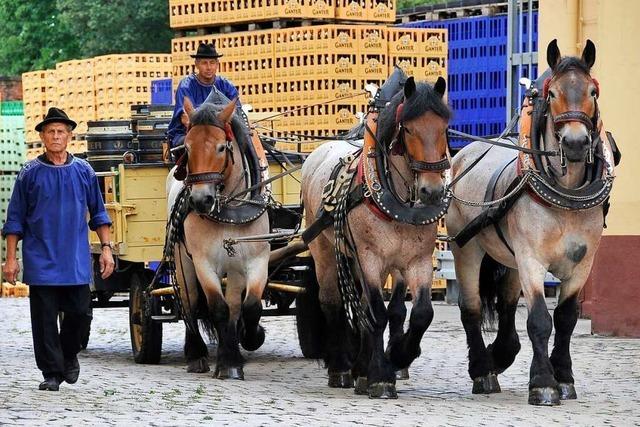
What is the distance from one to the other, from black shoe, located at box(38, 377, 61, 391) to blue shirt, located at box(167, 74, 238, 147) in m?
2.89

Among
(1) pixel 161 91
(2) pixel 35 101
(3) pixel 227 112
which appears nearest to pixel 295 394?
(3) pixel 227 112

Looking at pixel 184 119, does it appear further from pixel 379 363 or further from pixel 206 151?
pixel 379 363

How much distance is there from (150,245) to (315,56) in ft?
16.5

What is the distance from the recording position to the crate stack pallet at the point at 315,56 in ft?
62.7

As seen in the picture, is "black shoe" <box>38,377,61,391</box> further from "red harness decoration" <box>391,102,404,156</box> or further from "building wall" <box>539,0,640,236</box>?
"building wall" <box>539,0,640,236</box>

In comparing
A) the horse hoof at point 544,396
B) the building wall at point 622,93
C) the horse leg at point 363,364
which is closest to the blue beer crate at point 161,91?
the building wall at point 622,93

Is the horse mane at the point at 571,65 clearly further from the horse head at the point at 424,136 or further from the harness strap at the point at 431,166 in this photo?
the harness strap at the point at 431,166

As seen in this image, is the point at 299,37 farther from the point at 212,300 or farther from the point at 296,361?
the point at 212,300

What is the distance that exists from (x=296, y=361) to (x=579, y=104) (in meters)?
4.77

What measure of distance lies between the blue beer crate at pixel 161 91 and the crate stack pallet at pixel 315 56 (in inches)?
188

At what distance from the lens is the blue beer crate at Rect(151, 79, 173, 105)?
2508cm

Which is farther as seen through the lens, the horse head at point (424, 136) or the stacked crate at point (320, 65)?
the stacked crate at point (320, 65)

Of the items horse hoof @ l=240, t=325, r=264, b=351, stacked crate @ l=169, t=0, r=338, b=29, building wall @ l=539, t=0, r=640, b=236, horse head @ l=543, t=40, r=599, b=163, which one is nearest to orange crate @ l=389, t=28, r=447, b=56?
stacked crate @ l=169, t=0, r=338, b=29

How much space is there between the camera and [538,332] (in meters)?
11.2
